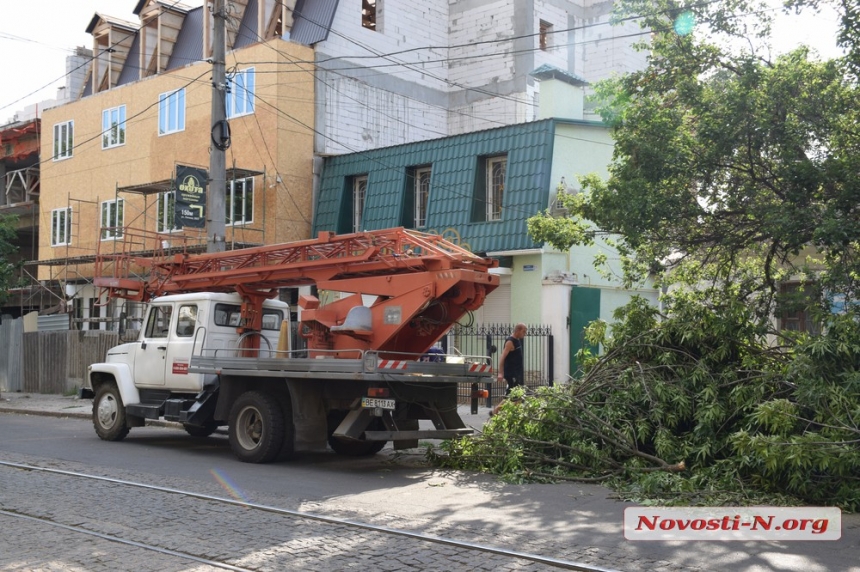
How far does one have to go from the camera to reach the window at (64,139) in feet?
112

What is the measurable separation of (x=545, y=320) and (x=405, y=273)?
36.4ft

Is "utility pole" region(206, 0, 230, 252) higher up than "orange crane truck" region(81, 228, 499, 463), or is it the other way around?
"utility pole" region(206, 0, 230, 252)

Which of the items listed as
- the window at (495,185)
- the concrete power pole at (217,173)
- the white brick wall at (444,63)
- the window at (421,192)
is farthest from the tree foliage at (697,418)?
the white brick wall at (444,63)

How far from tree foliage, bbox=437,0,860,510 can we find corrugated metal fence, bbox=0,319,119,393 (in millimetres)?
16346

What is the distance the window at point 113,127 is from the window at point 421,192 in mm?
12254

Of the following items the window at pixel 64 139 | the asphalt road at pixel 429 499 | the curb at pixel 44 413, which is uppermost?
the window at pixel 64 139

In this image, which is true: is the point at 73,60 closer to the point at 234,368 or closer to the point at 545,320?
the point at 545,320

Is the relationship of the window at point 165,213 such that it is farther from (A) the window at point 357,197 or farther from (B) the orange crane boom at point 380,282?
(B) the orange crane boom at point 380,282

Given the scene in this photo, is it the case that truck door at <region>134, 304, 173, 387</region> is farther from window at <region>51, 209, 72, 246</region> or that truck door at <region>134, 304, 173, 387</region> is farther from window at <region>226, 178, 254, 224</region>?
window at <region>51, 209, 72, 246</region>

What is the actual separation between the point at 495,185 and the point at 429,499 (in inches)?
594

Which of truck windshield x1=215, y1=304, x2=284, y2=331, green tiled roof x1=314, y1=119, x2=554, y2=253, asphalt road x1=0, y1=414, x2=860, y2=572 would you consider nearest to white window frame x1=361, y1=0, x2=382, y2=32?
green tiled roof x1=314, y1=119, x2=554, y2=253

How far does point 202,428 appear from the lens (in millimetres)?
14305

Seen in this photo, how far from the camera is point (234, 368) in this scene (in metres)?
12.6

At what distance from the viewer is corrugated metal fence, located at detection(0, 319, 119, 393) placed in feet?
86.5
